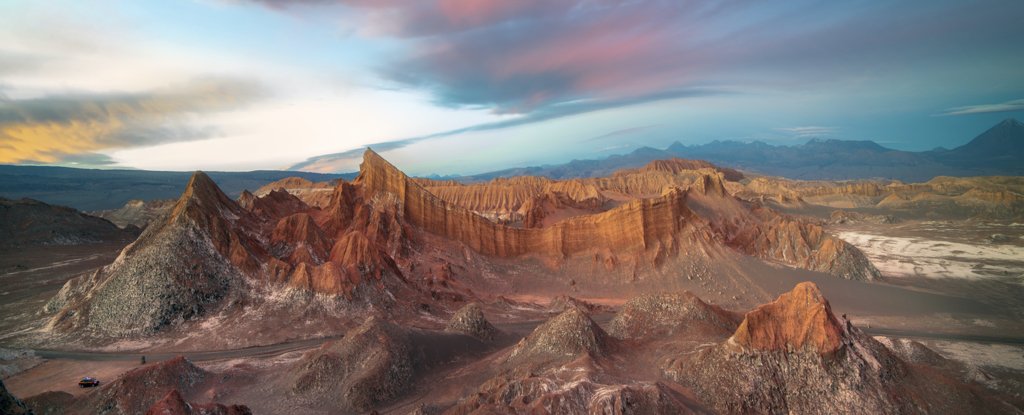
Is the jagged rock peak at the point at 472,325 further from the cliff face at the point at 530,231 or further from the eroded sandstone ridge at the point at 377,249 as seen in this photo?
the cliff face at the point at 530,231

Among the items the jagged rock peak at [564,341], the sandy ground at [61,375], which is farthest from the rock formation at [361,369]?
Answer: the sandy ground at [61,375]

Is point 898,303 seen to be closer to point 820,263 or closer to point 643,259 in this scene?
point 820,263

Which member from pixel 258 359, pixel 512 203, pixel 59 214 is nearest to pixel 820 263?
pixel 258 359

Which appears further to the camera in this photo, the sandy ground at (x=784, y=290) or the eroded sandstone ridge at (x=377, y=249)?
the eroded sandstone ridge at (x=377, y=249)

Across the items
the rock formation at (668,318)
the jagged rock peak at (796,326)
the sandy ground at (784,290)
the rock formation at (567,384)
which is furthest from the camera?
the sandy ground at (784,290)

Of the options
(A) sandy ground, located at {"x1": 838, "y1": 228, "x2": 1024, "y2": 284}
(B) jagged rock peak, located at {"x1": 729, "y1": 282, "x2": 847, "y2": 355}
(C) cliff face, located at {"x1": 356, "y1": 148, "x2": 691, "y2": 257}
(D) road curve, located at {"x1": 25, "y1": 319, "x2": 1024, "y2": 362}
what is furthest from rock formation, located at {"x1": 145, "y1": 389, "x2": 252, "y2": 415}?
(A) sandy ground, located at {"x1": 838, "y1": 228, "x2": 1024, "y2": 284}

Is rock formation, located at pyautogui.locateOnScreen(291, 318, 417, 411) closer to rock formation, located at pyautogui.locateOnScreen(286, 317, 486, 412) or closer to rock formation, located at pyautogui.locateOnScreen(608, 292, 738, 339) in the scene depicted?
rock formation, located at pyautogui.locateOnScreen(286, 317, 486, 412)

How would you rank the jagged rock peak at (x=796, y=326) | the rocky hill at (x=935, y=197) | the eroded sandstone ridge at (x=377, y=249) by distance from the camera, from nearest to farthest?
the jagged rock peak at (x=796, y=326) < the eroded sandstone ridge at (x=377, y=249) < the rocky hill at (x=935, y=197)
